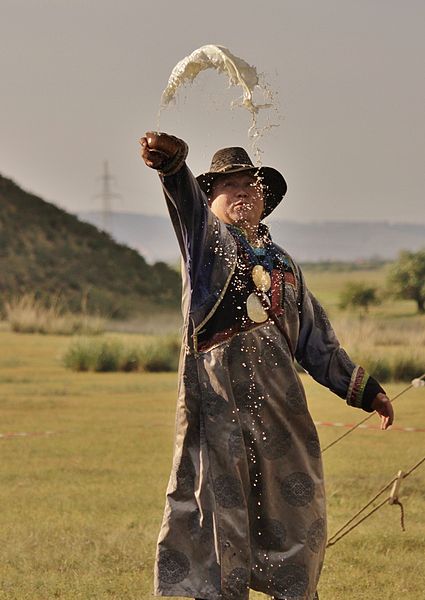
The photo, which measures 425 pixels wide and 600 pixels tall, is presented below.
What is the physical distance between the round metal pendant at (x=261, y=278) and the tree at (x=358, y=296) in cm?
1629

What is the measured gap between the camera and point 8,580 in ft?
19.2

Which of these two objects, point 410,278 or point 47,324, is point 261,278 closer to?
point 410,278

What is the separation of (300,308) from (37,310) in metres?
20.8

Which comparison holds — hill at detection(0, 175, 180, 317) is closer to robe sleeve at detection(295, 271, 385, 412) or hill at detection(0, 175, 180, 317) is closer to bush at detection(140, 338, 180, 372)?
bush at detection(140, 338, 180, 372)

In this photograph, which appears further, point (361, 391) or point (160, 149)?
point (361, 391)

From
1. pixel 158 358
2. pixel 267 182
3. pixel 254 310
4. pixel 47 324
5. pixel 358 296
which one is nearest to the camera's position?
pixel 254 310

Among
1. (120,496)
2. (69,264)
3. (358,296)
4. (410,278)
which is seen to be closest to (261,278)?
(120,496)

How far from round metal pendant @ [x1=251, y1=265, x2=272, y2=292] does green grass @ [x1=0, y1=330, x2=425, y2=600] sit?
167cm

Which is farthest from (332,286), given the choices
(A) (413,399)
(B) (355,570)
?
(B) (355,570)

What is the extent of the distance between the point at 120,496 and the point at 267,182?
360cm

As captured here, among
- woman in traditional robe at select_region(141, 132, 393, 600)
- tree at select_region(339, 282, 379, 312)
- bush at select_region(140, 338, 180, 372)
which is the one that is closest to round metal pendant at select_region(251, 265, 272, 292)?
woman in traditional robe at select_region(141, 132, 393, 600)

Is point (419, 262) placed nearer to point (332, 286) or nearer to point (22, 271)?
point (332, 286)

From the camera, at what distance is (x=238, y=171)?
4645mm

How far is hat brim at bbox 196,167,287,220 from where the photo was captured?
184 inches
